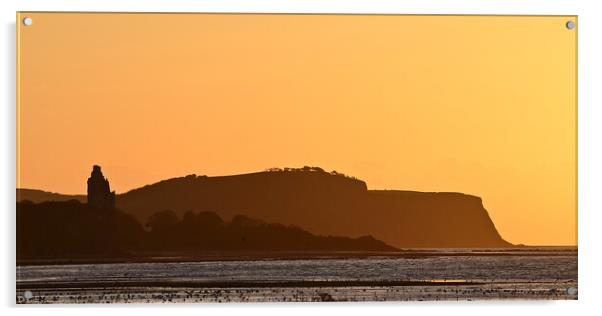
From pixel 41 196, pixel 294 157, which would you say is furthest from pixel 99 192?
pixel 294 157

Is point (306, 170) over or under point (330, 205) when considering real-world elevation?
over

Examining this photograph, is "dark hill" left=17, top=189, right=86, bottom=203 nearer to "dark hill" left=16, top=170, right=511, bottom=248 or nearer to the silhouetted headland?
the silhouetted headland

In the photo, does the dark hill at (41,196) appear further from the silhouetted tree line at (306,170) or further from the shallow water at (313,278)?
the silhouetted tree line at (306,170)

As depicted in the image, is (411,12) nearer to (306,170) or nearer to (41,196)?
(306,170)

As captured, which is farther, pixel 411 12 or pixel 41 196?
pixel 411 12

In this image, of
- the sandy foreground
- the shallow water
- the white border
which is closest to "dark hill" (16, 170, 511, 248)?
the shallow water

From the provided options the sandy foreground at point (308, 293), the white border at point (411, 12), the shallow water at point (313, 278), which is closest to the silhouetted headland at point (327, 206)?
the shallow water at point (313, 278)
